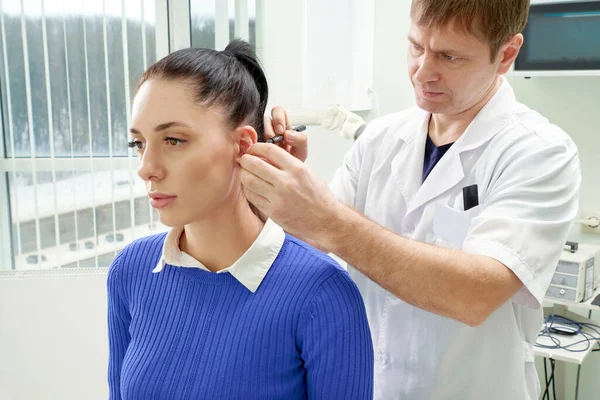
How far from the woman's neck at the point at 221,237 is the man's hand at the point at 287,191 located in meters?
0.21

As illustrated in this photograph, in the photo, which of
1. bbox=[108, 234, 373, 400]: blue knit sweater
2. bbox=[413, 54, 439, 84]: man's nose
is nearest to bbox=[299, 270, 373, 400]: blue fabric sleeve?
bbox=[108, 234, 373, 400]: blue knit sweater

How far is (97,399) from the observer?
8.23 feet

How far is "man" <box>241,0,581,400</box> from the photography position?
1.04 metres

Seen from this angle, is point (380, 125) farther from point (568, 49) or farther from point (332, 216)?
point (568, 49)

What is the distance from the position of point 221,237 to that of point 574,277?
58.5 inches

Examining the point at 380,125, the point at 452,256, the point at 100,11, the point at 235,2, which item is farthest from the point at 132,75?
the point at 452,256

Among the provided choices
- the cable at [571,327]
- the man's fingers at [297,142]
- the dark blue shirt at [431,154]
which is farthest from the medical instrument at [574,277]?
the man's fingers at [297,142]

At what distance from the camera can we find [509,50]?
125cm

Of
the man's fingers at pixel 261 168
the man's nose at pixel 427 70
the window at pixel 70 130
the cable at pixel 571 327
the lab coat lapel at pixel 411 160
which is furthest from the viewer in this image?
the window at pixel 70 130

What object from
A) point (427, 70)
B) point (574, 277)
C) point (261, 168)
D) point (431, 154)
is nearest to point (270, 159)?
point (261, 168)

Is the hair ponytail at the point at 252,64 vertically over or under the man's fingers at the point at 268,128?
over

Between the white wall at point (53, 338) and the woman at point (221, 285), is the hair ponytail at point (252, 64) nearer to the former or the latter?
the woman at point (221, 285)

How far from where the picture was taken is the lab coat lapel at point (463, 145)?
1275 millimetres

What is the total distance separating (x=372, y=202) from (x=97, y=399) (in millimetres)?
1662
